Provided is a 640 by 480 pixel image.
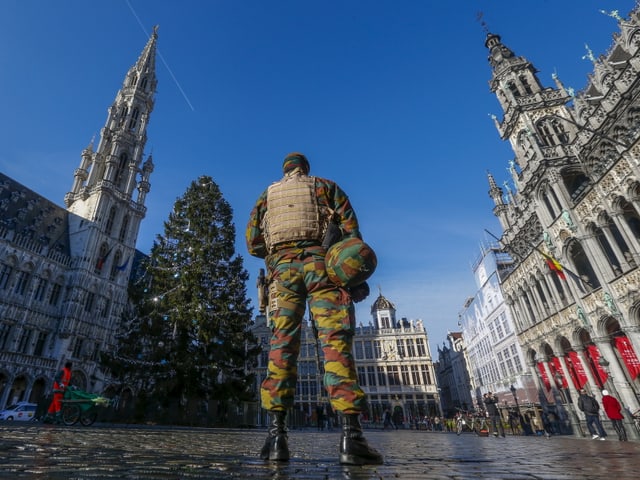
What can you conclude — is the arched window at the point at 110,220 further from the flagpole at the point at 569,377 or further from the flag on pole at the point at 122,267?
the flagpole at the point at 569,377

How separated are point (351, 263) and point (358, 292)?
397 mm

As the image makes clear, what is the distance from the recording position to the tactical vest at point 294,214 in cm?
351

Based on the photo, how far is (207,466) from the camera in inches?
86.6

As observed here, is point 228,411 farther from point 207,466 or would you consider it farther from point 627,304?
point 627,304

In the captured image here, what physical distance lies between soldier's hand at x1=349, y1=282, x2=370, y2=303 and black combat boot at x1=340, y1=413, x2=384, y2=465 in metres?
1.00

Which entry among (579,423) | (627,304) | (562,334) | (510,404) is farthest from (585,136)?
(510,404)

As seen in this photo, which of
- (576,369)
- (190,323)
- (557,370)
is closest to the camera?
(190,323)

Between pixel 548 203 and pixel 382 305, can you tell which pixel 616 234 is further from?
pixel 382 305

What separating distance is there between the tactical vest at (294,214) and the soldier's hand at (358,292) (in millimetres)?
669

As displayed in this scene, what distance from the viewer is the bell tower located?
39.7m

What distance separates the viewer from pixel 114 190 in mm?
42719

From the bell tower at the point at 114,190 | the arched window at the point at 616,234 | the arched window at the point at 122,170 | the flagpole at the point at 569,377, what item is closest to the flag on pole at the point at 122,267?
the bell tower at the point at 114,190

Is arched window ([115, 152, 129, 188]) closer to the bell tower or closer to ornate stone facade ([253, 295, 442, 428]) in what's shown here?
the bell tower

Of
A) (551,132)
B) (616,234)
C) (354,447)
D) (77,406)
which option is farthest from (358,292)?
(551,132)
